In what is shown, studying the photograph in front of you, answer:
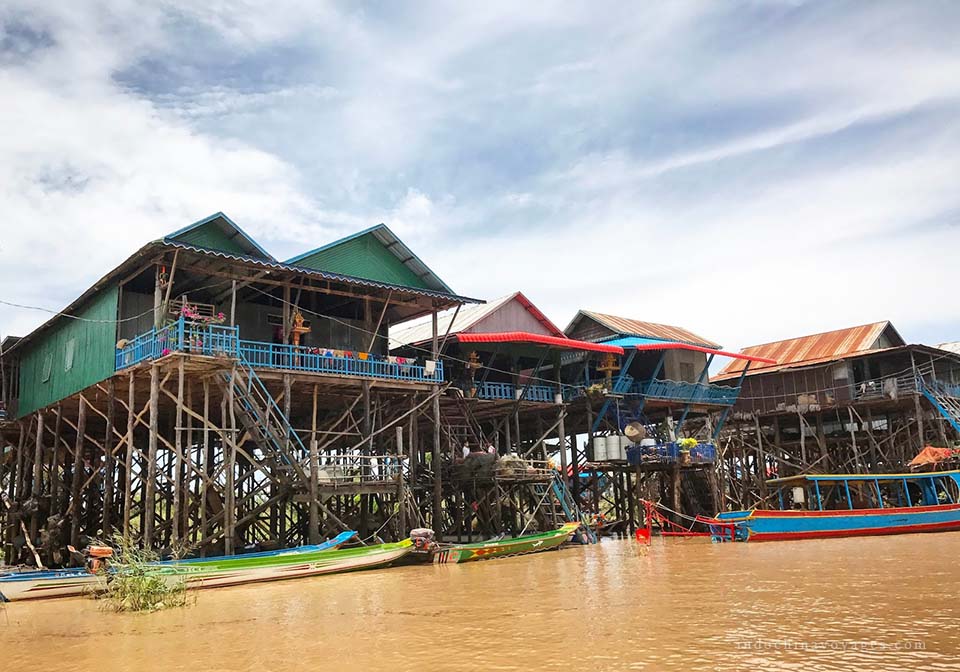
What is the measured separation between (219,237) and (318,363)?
3.81 meters

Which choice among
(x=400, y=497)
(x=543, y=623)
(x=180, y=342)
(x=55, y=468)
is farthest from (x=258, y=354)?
(x=543, y=623)

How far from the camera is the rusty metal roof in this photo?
35188 millimetres

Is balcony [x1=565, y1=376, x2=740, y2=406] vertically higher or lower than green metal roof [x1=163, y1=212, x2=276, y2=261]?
lower

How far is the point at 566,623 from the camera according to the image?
10898 millimetres

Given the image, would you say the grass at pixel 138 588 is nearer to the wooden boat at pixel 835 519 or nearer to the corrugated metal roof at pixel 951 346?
the wooden boat at pixel 835 519

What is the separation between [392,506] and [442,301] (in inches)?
230

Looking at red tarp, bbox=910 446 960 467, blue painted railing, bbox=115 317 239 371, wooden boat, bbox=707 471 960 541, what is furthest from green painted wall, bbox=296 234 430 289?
red tarp, bbox=910 446 960 467

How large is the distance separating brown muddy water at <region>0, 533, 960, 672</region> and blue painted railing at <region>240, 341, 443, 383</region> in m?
5.48

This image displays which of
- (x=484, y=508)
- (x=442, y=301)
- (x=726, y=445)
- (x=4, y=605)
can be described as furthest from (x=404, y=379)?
(x=726, y=445)

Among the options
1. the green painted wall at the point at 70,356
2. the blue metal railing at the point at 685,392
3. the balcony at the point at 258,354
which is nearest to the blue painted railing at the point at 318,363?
the balcony at the point at 258,354

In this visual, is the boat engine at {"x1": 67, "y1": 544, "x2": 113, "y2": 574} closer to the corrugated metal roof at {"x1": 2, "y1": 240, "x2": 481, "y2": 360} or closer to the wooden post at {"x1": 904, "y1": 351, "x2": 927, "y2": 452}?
the corrugated metal roof at {"x1": 2, "y1": 240, "x2": 481, "y2": 360}

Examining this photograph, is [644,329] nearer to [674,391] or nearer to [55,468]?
[674,391]

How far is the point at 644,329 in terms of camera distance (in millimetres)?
33625

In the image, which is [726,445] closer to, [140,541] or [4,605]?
[140,541]
